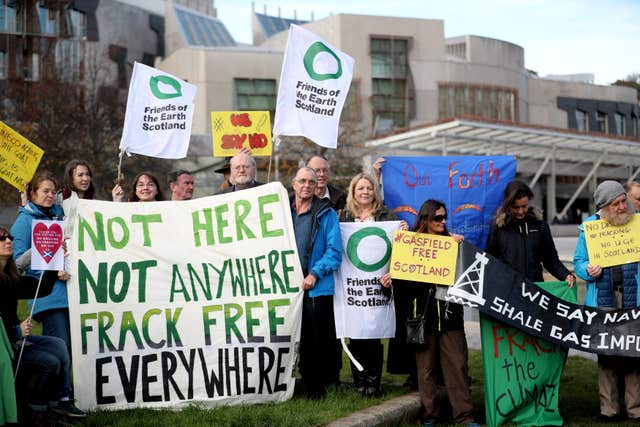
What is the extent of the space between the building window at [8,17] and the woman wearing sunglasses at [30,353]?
47.7m

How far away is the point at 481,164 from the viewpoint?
845 cm

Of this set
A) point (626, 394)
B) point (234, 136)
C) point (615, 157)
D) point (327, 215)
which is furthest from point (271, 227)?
point (615, 157)

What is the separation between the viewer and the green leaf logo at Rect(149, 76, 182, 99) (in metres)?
8.70

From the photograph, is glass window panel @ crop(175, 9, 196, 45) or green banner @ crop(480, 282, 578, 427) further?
glass window panel @ crop(175, 9, 196, 45)

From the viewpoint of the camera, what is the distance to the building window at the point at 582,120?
6487cm

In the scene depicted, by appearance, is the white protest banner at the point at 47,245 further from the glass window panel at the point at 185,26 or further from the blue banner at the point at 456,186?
the glass window panel at the point at 185,26

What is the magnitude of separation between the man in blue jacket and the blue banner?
1306 mm

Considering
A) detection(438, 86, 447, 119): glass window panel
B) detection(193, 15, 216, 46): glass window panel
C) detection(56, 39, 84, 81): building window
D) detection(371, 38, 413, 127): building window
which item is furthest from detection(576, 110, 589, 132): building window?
detection(56, 39, 84, 81): building window

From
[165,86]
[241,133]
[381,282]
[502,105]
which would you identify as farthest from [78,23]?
[381,282]

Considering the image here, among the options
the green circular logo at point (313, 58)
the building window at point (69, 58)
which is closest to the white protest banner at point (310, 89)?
the green circular logo at point (313, 58)

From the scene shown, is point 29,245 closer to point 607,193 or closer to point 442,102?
point 607,193

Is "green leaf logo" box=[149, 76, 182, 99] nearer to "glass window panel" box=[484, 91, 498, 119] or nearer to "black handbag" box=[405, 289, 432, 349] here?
"black handbag" box=[405, 289, 432, 349]

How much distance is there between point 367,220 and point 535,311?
5.24 ft

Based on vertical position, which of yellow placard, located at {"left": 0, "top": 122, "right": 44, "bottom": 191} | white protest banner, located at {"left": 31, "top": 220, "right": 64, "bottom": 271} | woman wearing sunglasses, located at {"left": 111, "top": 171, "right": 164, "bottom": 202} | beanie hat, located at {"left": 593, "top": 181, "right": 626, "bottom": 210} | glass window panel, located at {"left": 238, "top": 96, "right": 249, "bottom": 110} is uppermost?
glass window panel, located at {"left": 238, "top": 96, "right": 249, "bottom": 110}
